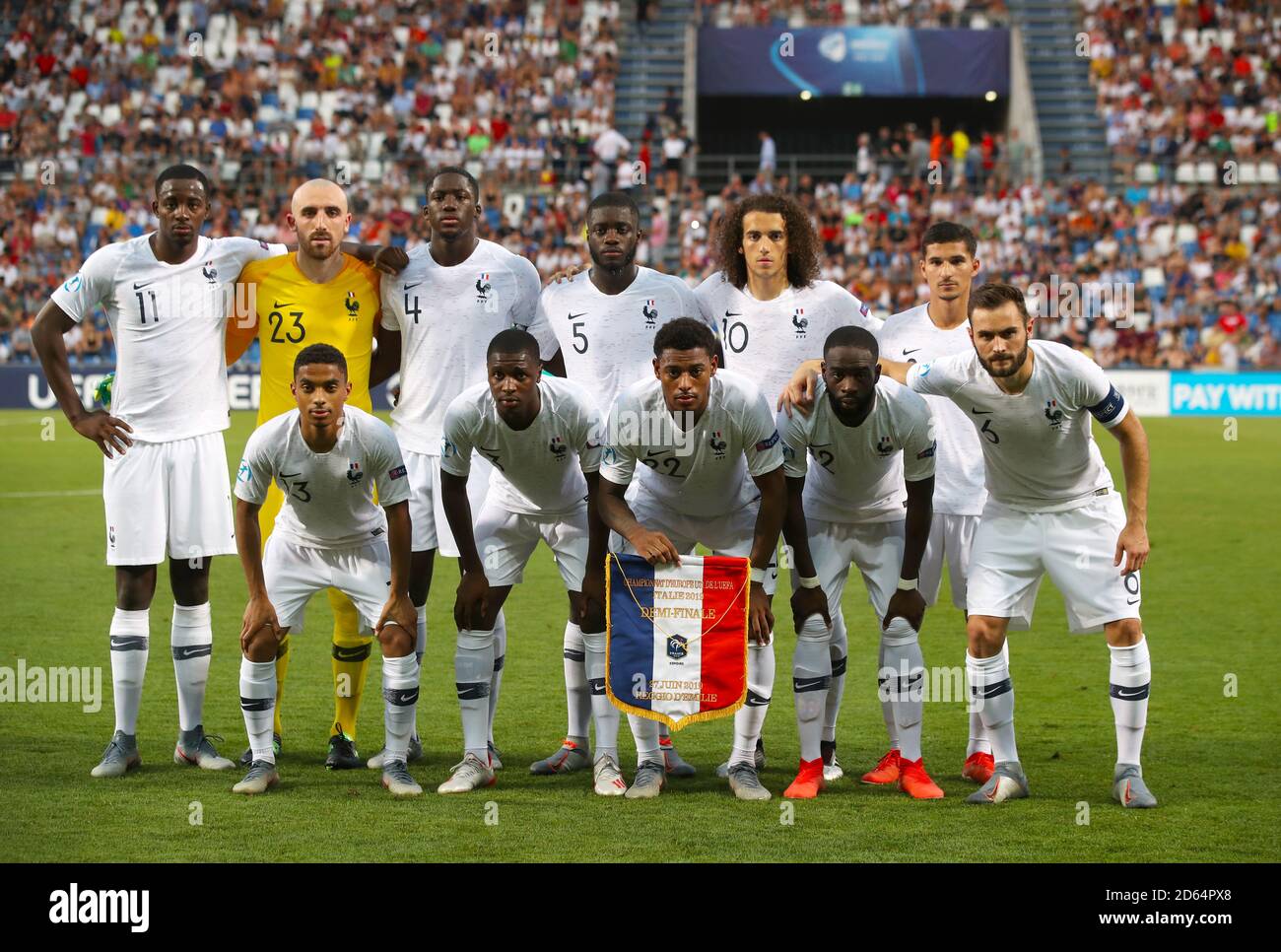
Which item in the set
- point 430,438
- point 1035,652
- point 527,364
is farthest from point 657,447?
point 1035,652

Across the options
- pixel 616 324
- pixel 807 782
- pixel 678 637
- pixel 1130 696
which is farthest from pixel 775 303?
pixel 1130 696

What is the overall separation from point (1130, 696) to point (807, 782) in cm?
136

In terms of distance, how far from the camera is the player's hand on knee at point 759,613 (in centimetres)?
626

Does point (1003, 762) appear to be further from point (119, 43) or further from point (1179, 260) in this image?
point (119, 43)

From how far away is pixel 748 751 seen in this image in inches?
252

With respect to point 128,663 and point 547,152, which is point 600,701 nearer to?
point 128,663

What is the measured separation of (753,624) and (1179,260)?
24214mm

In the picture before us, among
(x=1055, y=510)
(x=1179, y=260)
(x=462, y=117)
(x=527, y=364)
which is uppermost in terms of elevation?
(x=462, y=117)

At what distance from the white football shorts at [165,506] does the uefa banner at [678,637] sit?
1.81 meters

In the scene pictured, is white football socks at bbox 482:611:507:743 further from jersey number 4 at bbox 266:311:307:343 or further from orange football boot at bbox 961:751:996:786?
orange football boot at bbox 961:751:996:786

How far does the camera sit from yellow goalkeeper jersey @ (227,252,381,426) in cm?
700

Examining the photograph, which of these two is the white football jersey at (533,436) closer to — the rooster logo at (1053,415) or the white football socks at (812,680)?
the white football socks at (812,680)

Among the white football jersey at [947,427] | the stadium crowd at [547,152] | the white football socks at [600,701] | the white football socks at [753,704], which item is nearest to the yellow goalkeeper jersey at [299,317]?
the white football socks at [600,701]

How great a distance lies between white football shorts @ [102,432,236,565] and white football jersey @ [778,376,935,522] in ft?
8.35
